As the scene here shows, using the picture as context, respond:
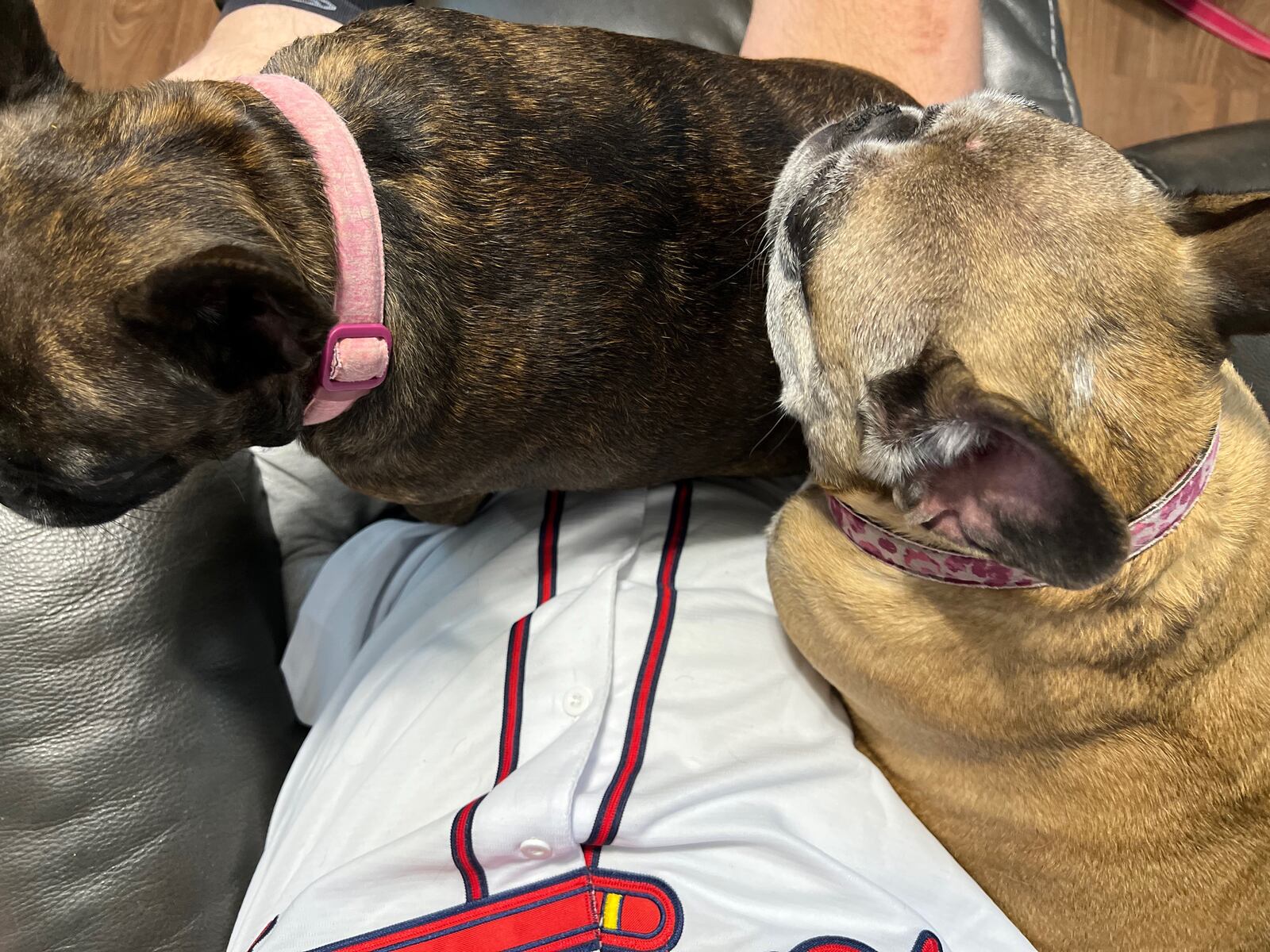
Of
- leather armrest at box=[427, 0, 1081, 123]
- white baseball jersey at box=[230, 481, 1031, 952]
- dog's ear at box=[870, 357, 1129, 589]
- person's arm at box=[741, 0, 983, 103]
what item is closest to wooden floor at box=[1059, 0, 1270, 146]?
leather armrest at box=[427, 0, 1081, 123]

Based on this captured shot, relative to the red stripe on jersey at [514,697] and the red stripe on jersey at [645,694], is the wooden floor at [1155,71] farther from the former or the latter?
the red stripe on jersey at [514,697]

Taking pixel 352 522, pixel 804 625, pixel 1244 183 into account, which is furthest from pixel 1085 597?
pixel 352 522

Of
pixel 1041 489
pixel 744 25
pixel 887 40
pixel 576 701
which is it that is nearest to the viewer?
pixel 1041 489

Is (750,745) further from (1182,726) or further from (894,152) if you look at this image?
(894,152)

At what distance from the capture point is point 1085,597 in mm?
1315

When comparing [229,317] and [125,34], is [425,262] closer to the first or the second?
[229,317]

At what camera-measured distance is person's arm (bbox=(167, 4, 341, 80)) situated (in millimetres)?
2109

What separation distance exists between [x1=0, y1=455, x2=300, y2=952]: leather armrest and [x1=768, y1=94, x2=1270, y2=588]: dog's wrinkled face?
1387 millimetres

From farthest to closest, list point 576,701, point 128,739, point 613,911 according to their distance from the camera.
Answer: point 128,739 → point 576,701 → point 613,911

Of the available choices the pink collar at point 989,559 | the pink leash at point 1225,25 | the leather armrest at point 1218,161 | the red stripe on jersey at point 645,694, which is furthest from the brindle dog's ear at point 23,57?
the pink leash at point 1225,25

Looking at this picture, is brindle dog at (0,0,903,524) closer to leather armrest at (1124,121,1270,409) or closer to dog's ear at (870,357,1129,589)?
dog's ear at (870,357,1129,589)

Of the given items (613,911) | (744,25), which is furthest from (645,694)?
(744,25)

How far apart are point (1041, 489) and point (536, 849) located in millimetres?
958

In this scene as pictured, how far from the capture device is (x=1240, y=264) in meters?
1.26
